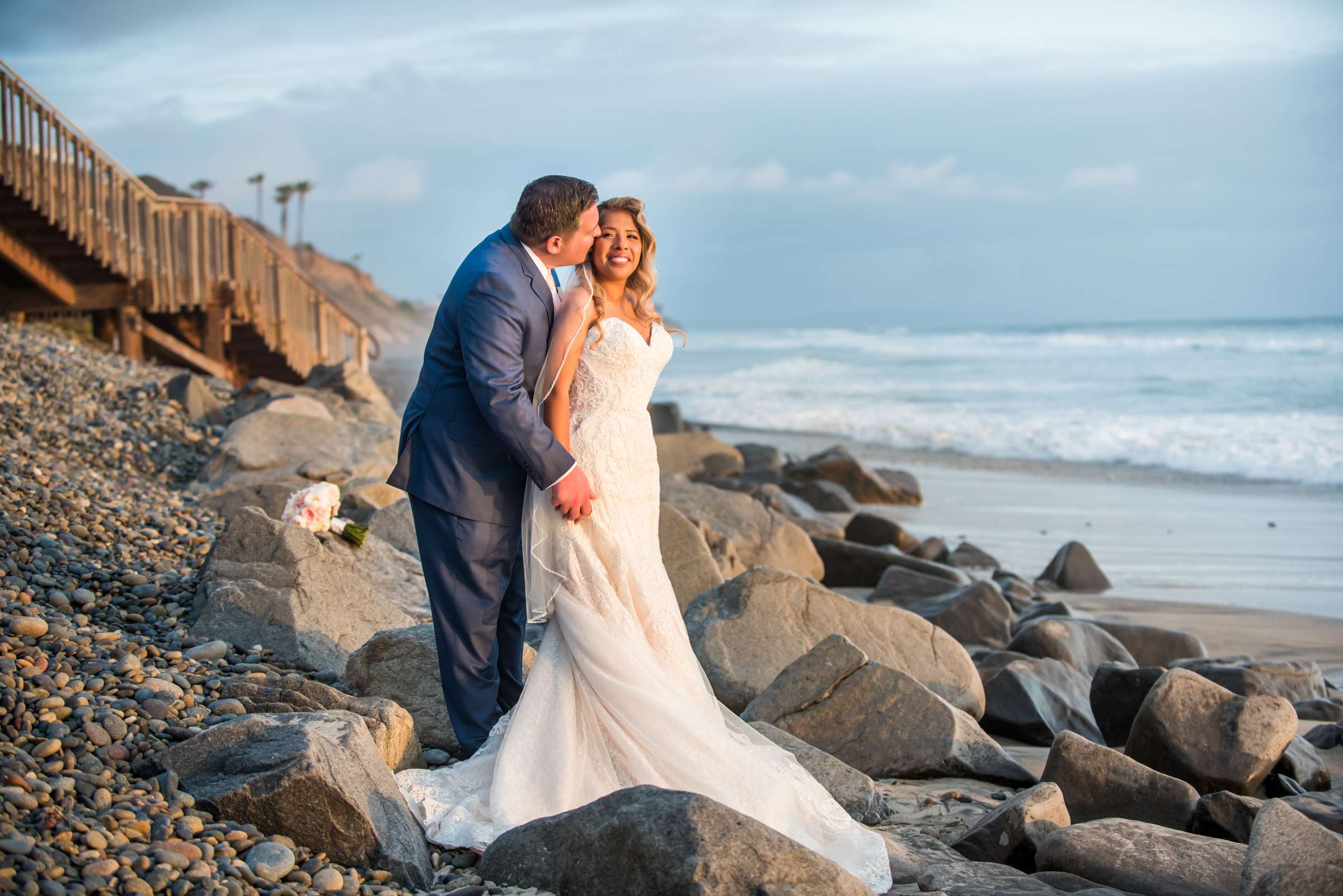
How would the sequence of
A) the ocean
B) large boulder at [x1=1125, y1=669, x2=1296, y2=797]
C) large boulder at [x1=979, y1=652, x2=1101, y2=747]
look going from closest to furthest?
large boulder at [x1=1125, y1=669, x2=1296, y2=797] < large boulder at [x1=979, y1=652, x2=1101, y2=747] < the ocean

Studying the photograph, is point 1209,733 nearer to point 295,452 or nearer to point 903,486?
point 295,452

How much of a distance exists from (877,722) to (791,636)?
3.20 ft

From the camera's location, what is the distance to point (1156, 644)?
7754 mm

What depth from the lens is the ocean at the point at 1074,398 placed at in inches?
762

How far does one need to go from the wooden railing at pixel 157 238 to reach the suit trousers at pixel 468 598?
12110 millimetres

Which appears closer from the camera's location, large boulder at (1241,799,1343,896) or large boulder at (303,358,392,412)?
large boulder at (1241,799,1343,896)

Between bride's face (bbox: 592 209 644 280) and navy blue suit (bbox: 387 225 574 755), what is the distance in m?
0.24

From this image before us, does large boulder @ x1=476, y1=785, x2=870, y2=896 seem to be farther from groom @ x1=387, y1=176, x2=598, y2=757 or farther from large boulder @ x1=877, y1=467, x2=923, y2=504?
large boulder @ x1=877, y1=467, x2=923, y2=504

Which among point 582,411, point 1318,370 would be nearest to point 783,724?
point 582,411

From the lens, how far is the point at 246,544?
5910mm

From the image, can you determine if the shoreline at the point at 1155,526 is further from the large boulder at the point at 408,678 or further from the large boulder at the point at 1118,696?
the large boulder at the point at 408,678

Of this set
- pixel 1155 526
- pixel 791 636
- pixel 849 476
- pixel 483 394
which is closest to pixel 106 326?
pixel 849 476

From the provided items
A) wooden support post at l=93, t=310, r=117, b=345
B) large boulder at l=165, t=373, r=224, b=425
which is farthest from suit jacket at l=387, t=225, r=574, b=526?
wooden support post at l=93, t=310, r=117, b=345

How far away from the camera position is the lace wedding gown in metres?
3.95
